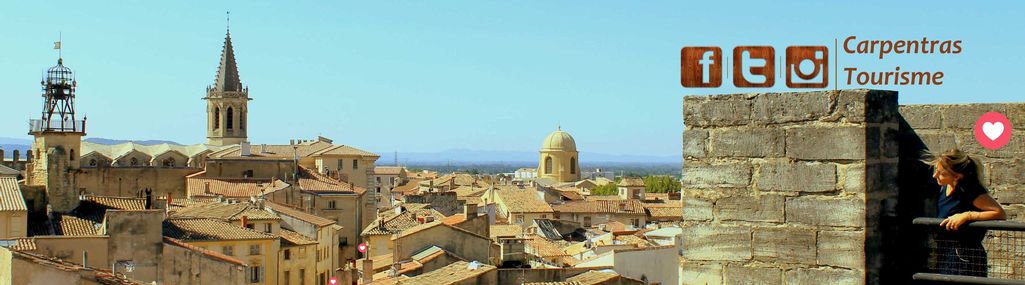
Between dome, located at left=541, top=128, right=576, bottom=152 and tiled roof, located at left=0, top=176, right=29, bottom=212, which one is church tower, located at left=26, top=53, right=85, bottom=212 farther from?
dome, located at left=541, top=128, right=576, bottom=152

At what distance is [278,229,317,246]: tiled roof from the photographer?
162 feet

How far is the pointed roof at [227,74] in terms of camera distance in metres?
123

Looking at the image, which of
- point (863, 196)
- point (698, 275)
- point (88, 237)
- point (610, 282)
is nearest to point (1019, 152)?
point (863, 196)

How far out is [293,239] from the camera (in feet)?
164

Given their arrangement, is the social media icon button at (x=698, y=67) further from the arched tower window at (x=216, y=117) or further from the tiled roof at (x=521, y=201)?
the arched tower window at (x=216, y=117)

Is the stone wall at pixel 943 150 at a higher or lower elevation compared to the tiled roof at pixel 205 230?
higher

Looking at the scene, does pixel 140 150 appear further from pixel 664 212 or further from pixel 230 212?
pixel 230 212

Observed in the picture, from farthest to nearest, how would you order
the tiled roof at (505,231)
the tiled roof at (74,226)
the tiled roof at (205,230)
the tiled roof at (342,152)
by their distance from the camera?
the tiled roof at (342,152)
the tiled roof at (505,231)
the tiled roof at (205,230)
the tiled roof at (74,226)

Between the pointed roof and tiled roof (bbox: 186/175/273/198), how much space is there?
5145cm

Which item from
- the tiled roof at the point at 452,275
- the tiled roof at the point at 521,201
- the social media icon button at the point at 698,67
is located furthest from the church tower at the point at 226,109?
the social media icon button at the point at 698,67

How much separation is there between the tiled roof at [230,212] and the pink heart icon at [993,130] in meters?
43.2

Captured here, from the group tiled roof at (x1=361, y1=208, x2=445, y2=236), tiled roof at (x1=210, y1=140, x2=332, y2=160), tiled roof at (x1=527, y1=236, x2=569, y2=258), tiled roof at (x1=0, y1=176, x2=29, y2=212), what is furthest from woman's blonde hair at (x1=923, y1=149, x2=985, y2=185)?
tiled roof at (x1=210, y1=140, x2=332, y2=160)

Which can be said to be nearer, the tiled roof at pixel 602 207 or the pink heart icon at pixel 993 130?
the pink heart icon at pixel 993 130

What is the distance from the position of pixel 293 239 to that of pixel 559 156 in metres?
94.7
